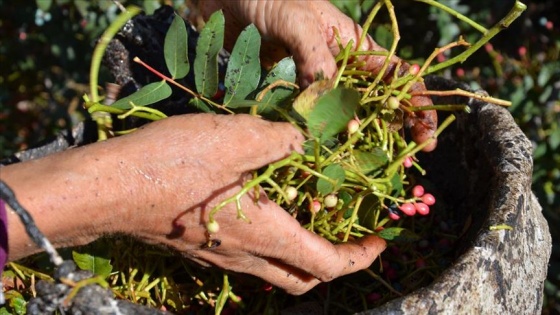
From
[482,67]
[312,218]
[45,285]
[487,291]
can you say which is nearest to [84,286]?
[45,285]

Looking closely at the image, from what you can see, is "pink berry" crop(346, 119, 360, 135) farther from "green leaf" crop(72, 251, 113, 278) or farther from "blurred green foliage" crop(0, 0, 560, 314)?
"blurred green foliage" crop(0, 0, 560, 314)

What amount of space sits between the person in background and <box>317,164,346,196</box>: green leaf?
0.17 feet

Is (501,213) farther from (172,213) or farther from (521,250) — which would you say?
(172,213)

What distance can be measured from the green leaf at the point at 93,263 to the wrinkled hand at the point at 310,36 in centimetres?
37

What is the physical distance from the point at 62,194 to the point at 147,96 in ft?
0.85

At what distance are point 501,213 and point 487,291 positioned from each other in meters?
0.11

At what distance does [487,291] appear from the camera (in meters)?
0.95

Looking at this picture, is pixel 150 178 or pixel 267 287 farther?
pixel 267 287

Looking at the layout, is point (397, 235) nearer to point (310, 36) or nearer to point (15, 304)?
point (310, 36)

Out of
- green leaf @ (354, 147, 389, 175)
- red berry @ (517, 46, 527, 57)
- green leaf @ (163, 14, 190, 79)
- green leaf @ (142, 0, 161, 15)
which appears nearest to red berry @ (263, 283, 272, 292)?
green leaf @ (354, 147, 389, 175)

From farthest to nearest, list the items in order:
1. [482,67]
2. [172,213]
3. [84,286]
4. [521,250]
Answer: [482,67] → [521,250] → [172,213] → [84,286]

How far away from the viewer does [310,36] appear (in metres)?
1.09

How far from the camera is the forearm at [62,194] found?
0.87 metres

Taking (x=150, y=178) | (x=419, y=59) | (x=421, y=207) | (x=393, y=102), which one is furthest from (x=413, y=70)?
(x=419, y=59)
